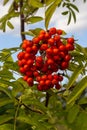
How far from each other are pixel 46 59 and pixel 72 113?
0.46m

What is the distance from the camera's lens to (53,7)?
9.52ft

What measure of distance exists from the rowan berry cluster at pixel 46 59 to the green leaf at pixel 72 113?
0.27 m

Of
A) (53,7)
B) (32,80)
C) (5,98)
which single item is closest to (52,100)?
(32,80)

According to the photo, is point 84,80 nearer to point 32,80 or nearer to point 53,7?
point 32,80

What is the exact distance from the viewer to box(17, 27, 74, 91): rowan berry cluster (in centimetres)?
280

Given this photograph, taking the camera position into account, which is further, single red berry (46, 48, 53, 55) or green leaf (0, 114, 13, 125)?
single red berry (46, 48, 53, 55)

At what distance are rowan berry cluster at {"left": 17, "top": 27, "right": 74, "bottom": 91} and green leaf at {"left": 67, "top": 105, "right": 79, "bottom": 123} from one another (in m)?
0.27

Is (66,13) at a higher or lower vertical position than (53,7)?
higher

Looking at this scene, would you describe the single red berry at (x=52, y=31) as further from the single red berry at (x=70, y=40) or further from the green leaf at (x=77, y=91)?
the green leaf at (x=77, y=91)

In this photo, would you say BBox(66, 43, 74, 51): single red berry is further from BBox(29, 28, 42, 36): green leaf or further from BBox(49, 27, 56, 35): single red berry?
BBox(29, 28, 42, 36): green leaf

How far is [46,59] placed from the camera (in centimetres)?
285

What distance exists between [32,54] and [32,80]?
19 centimetres

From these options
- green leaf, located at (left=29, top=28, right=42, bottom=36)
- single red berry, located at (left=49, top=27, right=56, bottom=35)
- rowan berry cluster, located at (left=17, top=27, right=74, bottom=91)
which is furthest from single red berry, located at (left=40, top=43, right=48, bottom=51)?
green leaf, located at (left=29, top=28, right=42, bottom=36)

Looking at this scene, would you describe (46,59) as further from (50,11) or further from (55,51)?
(50,11)
